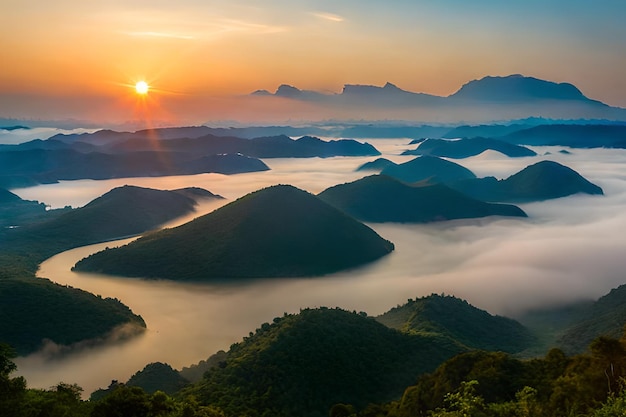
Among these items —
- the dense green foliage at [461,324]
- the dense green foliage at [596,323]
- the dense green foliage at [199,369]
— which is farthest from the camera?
the dense green foliage at [461,324]

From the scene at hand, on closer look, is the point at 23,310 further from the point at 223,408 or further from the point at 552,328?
the point at 552,328

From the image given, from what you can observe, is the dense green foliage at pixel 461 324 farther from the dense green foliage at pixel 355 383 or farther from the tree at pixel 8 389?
the tree at pixel 8 389

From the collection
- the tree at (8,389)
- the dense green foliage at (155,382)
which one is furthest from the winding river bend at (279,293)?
the tree at (8,389)

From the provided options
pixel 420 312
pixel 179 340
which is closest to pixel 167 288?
pixel 179 340

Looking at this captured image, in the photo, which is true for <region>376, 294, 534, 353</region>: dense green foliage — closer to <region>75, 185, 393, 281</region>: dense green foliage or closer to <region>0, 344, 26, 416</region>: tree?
<region>75, 185, 393, 281</region>: dense green foliage

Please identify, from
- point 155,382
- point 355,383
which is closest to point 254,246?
point 155,382

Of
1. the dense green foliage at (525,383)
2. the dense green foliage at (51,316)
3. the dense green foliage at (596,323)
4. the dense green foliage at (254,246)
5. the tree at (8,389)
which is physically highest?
the dense green foliage at (254,246)

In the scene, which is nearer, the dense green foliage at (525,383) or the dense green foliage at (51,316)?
the dense green foliage at (525,383)
